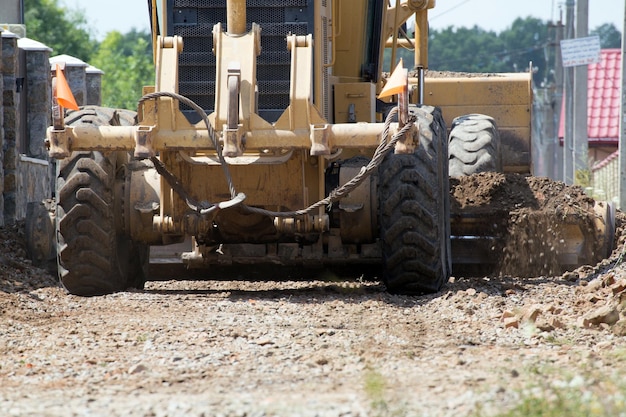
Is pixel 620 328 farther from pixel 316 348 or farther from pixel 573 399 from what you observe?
pixel 573 399

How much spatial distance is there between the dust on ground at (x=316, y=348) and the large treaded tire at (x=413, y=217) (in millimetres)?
188

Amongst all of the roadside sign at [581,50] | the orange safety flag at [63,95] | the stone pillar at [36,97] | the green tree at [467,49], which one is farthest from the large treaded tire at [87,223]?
the green tree at [467,49]

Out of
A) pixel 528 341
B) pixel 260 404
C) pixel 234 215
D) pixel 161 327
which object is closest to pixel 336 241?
pixel 234 215

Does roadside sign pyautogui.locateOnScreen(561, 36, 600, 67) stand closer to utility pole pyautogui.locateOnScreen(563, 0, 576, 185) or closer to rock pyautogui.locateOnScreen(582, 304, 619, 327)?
utility pole pyautogui.locateOnScreen(563, 0, 576, 185)

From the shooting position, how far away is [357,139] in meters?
8.98

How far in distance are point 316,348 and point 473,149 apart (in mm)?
6422

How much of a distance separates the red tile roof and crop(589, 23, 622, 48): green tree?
7439cm

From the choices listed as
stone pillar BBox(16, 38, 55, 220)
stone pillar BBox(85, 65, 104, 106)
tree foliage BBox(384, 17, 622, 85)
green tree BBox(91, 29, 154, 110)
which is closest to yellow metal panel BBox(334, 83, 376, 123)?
stone pillar BBox(16, 38, 55, 220)

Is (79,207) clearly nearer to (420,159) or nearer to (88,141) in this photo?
(88,141)

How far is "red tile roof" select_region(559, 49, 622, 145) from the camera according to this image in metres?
42.0

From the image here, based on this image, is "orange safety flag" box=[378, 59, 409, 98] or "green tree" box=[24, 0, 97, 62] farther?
"green tree" box=[24, 0, 97, 62]

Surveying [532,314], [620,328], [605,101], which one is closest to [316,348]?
[532,314]

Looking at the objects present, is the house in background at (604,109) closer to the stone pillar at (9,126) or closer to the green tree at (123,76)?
the green tree at (123,76)

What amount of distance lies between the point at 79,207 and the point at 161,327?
7.21 ft
